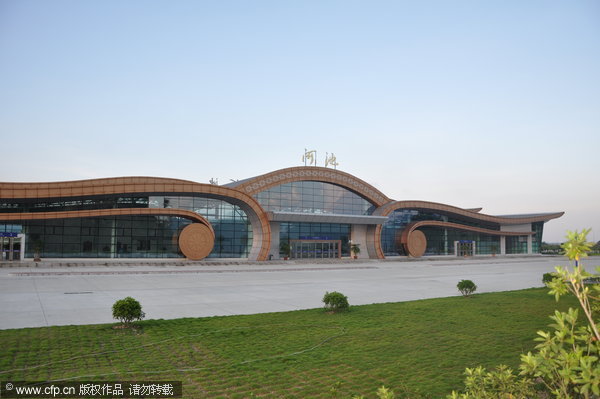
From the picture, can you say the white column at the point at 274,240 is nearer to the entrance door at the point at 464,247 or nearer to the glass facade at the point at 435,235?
the glass facade at the point at 435,235

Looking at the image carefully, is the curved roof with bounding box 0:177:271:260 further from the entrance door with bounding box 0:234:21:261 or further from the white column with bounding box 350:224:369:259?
the white column with bounding box 350:224:369:259

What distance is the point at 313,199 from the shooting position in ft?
200

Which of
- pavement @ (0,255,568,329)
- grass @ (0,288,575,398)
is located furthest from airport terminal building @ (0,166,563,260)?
grass @ (0,288,575,398)

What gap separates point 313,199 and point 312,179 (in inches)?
119

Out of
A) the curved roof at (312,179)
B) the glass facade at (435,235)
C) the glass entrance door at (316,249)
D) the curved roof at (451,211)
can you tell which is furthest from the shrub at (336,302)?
the glass facade at (435,235)

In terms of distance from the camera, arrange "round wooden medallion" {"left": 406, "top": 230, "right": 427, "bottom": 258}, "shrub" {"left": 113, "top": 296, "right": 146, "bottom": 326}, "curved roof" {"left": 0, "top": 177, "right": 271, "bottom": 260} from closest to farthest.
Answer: "shrub" {"left": 113, "top": 296, "right": 146, "bottom": 326} < "curved roof" {"left": 0, "top": 177, "right": 271, "bottom": 260} < "round wooden medallion" {"left": 406, "top": 230, "right": 427, "bottom": 258}

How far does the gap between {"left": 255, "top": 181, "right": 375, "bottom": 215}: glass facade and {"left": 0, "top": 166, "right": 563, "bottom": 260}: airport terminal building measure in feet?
0.48

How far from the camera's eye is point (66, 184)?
43.8 meters

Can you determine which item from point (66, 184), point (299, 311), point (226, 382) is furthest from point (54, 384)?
point (66, 184)

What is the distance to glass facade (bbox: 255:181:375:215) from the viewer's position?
57719 millimetres

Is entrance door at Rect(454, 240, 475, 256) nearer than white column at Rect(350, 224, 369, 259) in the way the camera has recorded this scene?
No

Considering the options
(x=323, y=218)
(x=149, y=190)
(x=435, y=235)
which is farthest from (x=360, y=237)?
(x=149, y=190)

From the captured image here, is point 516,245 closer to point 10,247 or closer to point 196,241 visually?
point 196,241

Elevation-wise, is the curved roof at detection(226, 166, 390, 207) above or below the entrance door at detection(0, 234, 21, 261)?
above
